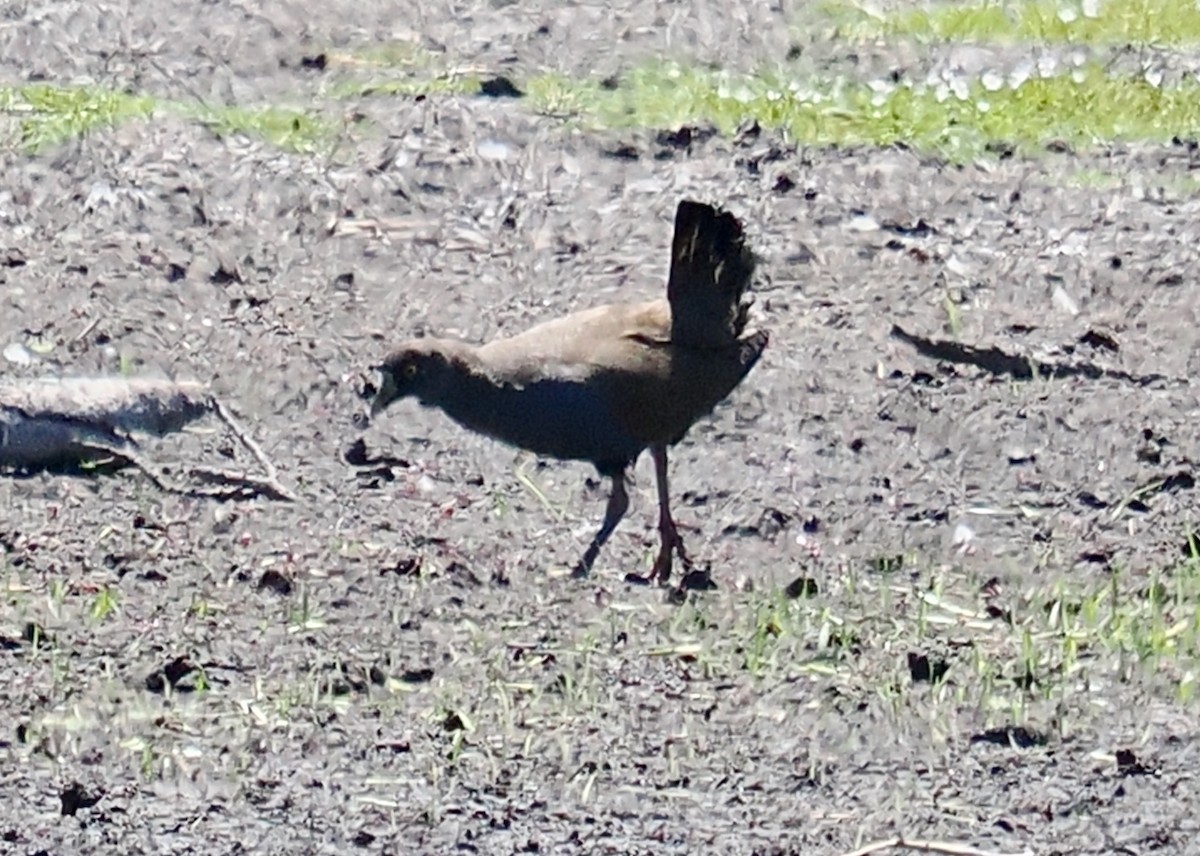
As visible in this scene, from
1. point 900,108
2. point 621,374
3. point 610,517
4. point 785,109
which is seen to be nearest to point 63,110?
point 785,109

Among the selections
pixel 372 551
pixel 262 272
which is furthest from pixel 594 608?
pixel 262 272

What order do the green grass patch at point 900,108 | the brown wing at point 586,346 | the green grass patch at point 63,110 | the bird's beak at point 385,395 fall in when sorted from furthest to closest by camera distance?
the green grass patch at point 900,108 < the green grass patch at point 63,110 < the bird's beak at point 385,395 < the brown wing at point 586,346

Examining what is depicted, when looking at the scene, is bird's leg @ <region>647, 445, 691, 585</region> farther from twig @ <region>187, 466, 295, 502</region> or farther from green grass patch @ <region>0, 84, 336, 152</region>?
green grass patch @ <region>0, 84, 336, 152</region>

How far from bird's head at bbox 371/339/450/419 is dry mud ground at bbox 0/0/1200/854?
0.30 metres

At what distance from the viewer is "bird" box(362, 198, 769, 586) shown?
24.9ft

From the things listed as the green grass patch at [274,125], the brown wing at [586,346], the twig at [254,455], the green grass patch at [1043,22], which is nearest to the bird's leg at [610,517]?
the brown wing at [586,346]

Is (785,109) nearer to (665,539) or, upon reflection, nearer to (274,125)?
(274,125)

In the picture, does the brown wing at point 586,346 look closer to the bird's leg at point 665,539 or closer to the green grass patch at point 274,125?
the bird's leg at point 665,539

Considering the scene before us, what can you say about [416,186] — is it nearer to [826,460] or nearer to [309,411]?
[309,411]

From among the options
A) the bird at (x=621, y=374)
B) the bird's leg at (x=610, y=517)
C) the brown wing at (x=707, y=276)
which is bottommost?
the bird's leg at (x=610, y=517)

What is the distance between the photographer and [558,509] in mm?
7855

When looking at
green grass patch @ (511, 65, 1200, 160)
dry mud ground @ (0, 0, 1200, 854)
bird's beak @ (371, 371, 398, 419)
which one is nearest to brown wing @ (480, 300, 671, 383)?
bird's beak @ (371, 371, 398, 419)

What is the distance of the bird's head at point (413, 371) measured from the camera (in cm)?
774

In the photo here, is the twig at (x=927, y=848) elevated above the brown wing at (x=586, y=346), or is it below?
below
